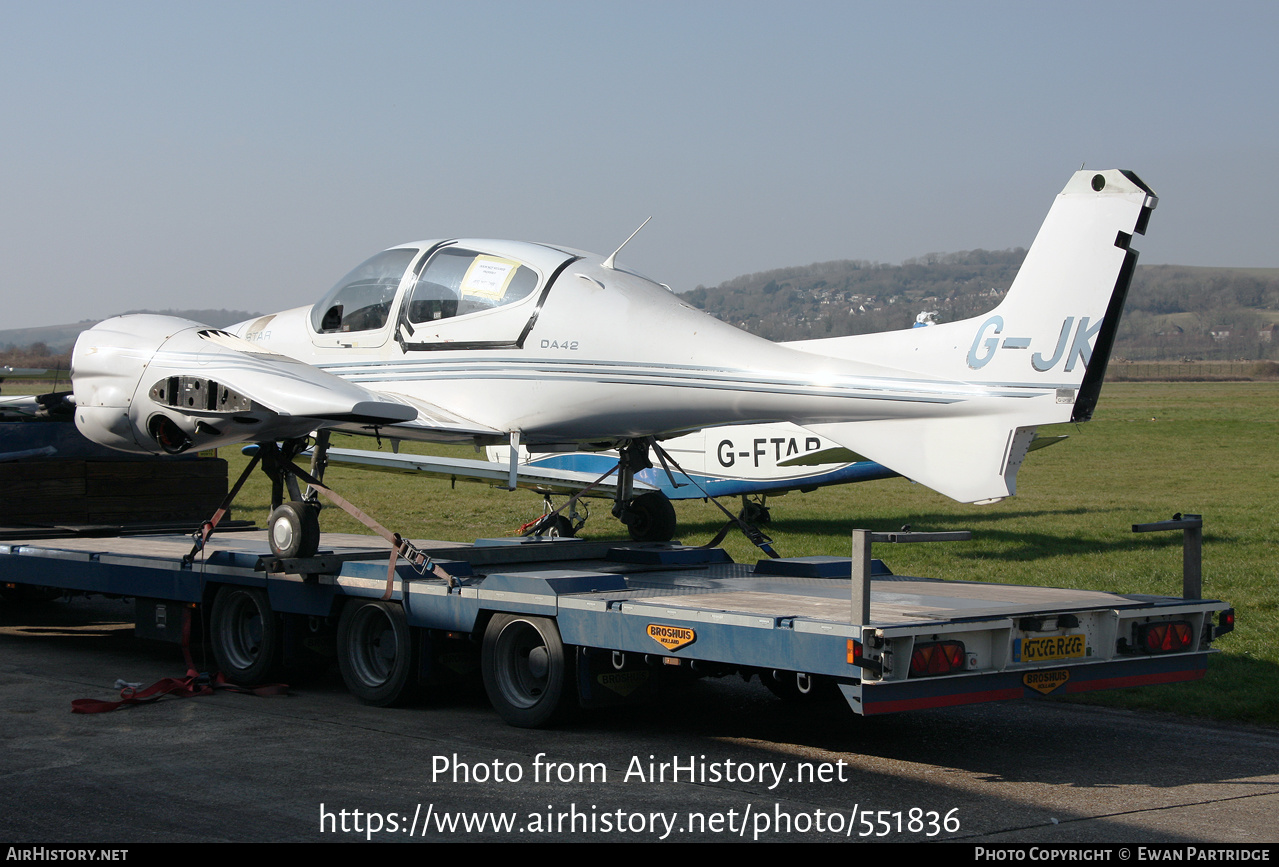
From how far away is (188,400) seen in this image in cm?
965

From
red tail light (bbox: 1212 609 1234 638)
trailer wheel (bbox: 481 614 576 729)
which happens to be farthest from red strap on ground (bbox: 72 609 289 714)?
red tail light (bbox: 1212 609 1234 638)

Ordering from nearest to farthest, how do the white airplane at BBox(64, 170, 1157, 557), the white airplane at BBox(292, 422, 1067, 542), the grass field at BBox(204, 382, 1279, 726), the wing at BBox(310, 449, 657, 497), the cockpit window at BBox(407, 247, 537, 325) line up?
1. the white airplane at BBox(64, 170, 1157, 557)
2. the cockpit window at BBox(407, 247, 537, 325)
3. the grass field at BBox(204, 382, 1279, 726)
4. the wing at BBox(310, 449, 657, 497)
5. the white airplane at BBox(292, 422, 1067, 542)

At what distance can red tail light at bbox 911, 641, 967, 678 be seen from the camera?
6680 mm

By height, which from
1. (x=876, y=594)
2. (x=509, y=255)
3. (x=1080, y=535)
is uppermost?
(x=509, y=255)

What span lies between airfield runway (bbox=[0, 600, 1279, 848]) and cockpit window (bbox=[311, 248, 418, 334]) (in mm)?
3166

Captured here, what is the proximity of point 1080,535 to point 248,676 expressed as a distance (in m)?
16.1

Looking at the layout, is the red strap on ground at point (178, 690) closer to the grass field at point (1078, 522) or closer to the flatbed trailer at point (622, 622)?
the flatbed trailer at point (622, 622)

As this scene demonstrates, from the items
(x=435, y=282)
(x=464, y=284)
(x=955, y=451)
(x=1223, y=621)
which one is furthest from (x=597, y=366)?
(x=1223, y=621)

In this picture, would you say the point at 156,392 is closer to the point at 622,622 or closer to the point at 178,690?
the point at 178,690

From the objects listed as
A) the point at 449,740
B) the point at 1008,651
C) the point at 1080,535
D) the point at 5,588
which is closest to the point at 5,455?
the point at 5,588

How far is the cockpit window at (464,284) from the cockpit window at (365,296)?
0.92 ft

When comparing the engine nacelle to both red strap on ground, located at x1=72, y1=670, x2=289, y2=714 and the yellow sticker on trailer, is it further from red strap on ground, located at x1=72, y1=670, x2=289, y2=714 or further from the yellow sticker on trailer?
the yellow sticker on trailer

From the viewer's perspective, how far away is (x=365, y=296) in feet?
35.7

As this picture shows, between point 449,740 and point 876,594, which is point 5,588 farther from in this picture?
point 876,594
